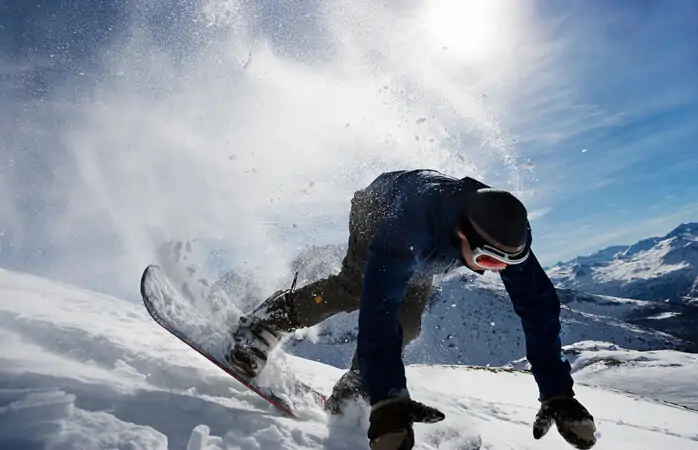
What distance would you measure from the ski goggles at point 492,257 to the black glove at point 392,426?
869mm

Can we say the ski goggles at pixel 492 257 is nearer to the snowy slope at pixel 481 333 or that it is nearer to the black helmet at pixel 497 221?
the black helmet at pixel 497 221

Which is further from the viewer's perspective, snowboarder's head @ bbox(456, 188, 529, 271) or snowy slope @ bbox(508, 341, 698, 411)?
snowy slope @ bbox(508, 341, 698, 411)

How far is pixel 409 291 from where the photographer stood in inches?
152

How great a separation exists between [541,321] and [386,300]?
1.34 metres

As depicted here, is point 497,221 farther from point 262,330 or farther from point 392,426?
point 262,330

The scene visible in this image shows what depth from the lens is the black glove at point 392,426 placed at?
8.10ft

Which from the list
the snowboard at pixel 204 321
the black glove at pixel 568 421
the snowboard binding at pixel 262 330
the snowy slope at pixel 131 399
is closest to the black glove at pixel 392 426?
the snowy slope at pixel 131 399

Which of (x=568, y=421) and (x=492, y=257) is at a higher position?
(x=492, y=257)

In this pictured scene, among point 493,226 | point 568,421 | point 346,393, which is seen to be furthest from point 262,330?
point 568,421

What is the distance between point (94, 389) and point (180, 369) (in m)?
0.92

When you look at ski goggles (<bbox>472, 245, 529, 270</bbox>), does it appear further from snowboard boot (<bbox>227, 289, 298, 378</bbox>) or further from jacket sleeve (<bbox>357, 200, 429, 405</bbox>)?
snowboard boot (<bbox>227, 289, 298, 378</bbox>)

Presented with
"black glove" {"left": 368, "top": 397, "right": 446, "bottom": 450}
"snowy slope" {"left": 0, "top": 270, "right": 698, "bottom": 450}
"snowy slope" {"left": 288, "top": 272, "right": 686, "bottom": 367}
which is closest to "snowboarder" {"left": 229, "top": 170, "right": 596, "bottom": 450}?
"black glove" {"left": 368, "top": 397, "right": 446, "bottom": 450}

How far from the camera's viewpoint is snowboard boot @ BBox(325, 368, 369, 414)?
3553 millimetres

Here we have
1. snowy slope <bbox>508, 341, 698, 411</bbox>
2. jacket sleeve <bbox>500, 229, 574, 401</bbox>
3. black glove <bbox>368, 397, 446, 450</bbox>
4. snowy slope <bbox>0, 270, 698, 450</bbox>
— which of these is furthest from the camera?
snowy slope <bbox>508, 341, 698, 411</bbox>
